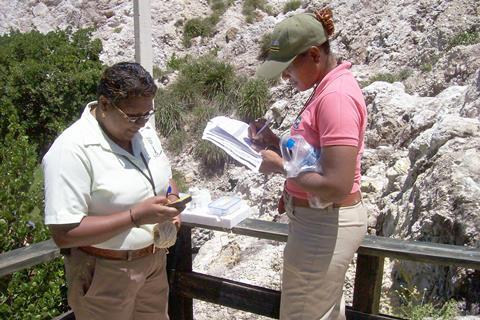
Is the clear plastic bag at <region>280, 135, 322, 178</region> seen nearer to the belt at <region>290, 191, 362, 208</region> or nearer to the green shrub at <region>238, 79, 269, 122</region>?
A: the belt at <region>290, 191, 362, 208</region>

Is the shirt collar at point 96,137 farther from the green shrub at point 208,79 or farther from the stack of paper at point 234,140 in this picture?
the green shrub at point 208,79

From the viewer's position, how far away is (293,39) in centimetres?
174

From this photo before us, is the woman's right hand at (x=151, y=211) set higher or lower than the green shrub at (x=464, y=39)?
lower

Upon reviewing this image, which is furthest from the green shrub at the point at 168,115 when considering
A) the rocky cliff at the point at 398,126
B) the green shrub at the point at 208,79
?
the rocky cliff at the point at 398,126

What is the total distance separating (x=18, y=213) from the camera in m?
3.66

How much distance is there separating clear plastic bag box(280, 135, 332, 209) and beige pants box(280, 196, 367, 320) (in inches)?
2.5

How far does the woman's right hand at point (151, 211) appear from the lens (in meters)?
1.78

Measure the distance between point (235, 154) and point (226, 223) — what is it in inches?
15.8

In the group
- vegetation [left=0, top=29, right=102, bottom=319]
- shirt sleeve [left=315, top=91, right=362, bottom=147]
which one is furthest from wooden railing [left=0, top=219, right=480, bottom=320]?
vegetation [left=0, top=29, right=102, bottom=319]

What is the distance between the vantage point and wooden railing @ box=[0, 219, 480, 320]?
2.02 metres

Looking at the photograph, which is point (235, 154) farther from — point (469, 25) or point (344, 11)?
point (344, 11)

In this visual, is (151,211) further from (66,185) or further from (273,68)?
(273,68)

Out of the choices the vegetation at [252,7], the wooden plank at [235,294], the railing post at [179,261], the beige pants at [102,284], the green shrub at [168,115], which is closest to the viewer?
the beige pants at [102,284]

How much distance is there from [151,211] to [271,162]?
1.42 ft
